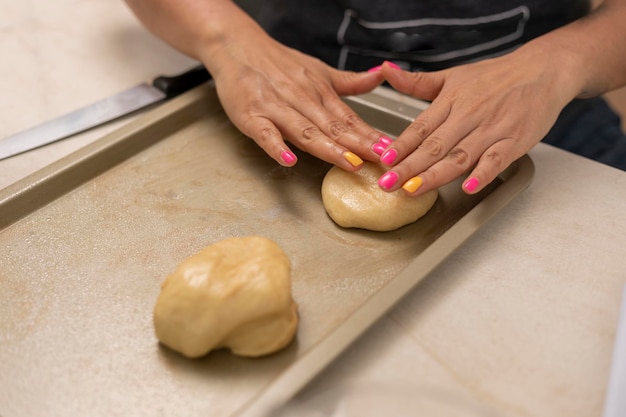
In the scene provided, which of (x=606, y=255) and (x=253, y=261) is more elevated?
(x=253, y=261)

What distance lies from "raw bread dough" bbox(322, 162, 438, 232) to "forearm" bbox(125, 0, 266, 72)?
0.37m

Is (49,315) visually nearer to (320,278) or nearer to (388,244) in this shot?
(320,278)

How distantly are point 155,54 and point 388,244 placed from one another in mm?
803

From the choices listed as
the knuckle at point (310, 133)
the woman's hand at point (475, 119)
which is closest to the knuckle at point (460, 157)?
the woman's hand at point (475, 119)

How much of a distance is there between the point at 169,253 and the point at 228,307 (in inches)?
8.5

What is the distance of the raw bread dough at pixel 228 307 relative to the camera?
742 millimetres

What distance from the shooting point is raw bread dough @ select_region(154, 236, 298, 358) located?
742 mm

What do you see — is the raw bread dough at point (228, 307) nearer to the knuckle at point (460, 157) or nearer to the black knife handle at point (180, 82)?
the knuckle at point (460, 157)

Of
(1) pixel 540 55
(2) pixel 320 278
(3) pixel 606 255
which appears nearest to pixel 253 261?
(2) pixel 320 278

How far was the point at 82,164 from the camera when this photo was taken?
1.02 metres

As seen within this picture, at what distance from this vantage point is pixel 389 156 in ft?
3.07

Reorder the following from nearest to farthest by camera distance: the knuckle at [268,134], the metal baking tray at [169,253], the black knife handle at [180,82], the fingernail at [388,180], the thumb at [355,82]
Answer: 1. the metal baking tray at [169,253]
2. the fingernail at [388,180]
3. the knuckle at [268,134]
4. the thumb at [355,82]
5. the black knife handle at [180,82]

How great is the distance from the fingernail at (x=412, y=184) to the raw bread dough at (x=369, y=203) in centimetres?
2

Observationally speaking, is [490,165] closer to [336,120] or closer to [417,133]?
[417,133]
